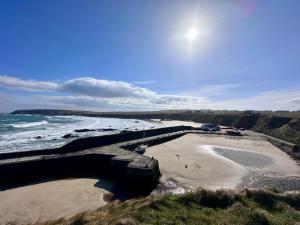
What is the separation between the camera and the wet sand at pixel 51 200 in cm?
1455

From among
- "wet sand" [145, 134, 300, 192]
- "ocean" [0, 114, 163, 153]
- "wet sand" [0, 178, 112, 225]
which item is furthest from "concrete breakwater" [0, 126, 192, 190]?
"ocean" [0, 114, 163, 153]

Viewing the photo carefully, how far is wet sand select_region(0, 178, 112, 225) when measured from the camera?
573 inches

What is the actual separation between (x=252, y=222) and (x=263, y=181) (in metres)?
12.2

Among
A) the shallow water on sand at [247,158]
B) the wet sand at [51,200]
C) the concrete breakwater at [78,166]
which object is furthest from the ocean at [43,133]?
the shallow water on sand at [247,158]

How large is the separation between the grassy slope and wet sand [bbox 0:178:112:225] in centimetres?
276

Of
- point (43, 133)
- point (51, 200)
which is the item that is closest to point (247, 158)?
point (51, 200)

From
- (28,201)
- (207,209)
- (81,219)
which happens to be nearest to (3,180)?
(28,201)

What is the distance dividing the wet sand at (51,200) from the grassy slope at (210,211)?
2757mm

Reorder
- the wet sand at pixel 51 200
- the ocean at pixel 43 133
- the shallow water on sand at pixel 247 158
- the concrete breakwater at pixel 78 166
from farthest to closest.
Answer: the ocean at pixel 43 133, the shallow water on sand at pixel 247 158, the concrete breakwater at pixel 78 166, the wet sand at pixel 51 200

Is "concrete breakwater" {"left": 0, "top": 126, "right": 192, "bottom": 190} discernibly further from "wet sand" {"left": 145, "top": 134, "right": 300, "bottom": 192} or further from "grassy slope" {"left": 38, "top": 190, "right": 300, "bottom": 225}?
"grassy slope" {"left": 38, "top": 190, "right": 300, "bottom": 225}

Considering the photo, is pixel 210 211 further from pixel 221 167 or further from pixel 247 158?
pixel 247 158

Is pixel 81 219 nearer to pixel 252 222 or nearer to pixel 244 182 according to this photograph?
pixel 252 222

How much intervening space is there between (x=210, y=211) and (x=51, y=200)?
10518 mm

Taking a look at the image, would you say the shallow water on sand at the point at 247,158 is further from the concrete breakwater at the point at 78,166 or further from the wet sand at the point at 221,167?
→ the concrete breakwater at the point at 78,166
